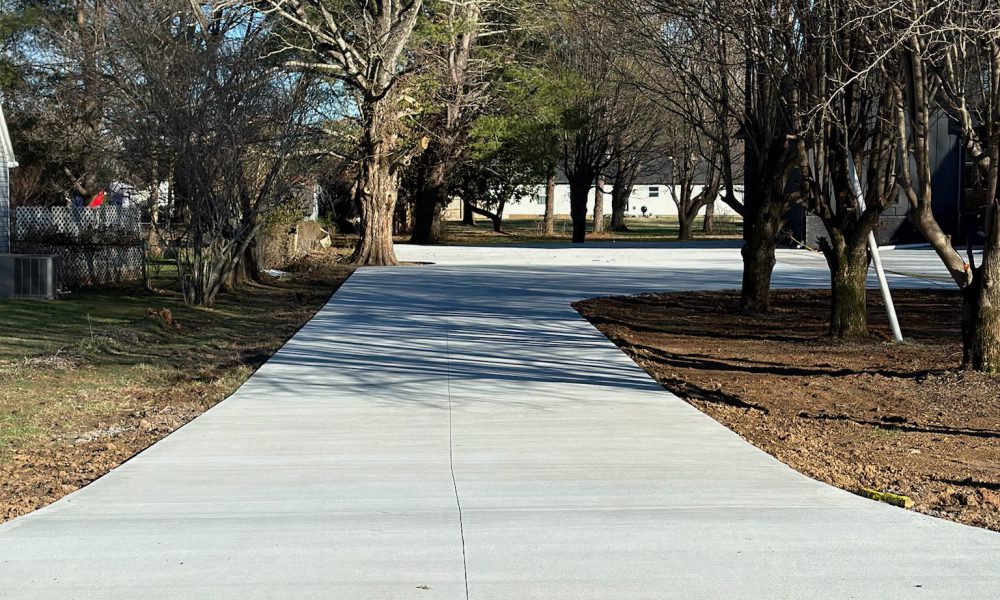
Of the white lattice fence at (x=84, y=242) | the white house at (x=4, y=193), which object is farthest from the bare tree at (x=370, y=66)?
the white house at (x=4, y=193)

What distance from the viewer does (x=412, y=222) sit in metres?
54.6

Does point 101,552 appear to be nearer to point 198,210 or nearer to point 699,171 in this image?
point 198,210

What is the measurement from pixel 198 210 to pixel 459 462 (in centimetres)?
1208

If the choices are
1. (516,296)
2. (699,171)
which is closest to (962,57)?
(516,296)

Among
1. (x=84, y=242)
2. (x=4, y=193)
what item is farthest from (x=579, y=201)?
(x=4, y=193)

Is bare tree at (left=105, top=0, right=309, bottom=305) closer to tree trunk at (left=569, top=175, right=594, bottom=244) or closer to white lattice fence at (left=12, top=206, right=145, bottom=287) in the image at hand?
white lattice fence at (left=12, top=206, right=145, bottom=287)

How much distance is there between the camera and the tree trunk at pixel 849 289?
14078 mm

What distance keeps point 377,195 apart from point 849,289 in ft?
56.8

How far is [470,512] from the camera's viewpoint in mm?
6172

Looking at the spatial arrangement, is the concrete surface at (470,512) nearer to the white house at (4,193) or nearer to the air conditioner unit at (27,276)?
the air conditioner unit at (27,276)

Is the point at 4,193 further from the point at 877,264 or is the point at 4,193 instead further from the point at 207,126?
the point at 877,264

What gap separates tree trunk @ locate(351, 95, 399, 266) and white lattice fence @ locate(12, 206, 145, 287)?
6.61 metres

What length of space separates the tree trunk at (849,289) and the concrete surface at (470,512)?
447 centimetres

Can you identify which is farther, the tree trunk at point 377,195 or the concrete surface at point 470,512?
the tree trunk at point 377,195
